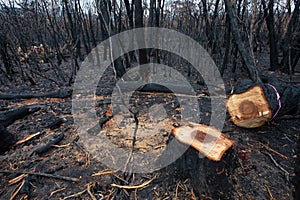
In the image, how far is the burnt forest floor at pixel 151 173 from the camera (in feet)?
6.01

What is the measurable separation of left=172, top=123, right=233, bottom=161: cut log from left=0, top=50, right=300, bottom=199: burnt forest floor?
0.07 meters

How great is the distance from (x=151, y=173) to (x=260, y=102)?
6.33 feet

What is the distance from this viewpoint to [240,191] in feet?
6.10

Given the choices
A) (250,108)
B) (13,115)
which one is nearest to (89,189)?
(250,108)

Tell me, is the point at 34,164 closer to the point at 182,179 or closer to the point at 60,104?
the point at 182,179

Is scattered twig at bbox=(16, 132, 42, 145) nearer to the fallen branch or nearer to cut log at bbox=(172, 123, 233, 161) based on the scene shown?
the fallen branch

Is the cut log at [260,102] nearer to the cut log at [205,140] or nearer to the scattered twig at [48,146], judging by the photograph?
the cut log at [205,140]

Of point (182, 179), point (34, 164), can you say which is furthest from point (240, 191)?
point (34, 164)

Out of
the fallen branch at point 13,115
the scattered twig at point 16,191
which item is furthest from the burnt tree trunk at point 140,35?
the scattered twig at point 16,191

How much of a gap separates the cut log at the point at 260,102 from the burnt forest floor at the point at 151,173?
0.31 meters

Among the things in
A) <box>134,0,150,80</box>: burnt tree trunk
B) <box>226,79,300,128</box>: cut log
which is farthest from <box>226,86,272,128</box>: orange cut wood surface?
<box>134,0,150,80</box>: burnt tree trunk

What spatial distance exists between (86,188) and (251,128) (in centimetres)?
274

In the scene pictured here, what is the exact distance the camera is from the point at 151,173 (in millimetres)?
2213

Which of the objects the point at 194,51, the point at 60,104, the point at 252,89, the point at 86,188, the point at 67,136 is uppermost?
the point at 194,51
